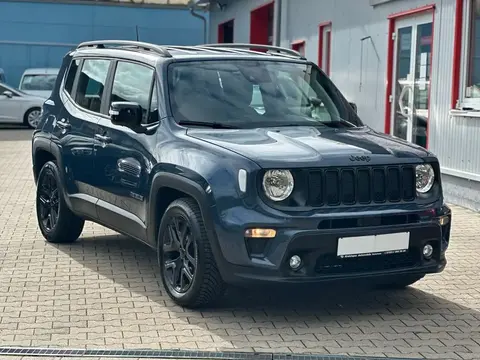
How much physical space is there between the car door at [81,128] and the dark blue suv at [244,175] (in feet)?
0.07

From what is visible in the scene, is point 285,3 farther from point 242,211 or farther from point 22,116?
point 242,211

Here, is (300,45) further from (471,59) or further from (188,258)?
(188,258)

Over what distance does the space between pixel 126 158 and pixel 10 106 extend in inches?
791

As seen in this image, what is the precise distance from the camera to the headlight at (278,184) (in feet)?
18.2

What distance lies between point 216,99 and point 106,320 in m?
1.84

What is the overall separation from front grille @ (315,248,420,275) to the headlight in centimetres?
47

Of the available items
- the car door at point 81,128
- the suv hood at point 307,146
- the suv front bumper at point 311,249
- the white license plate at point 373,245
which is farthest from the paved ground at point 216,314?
the suv hood at point 307,146

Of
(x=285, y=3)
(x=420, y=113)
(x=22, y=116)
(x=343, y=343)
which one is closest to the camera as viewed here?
(x=343, y=343)

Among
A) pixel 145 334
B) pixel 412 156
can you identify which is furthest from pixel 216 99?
pixel 145 334

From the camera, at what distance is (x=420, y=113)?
482 inches

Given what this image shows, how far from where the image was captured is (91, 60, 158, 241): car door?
657 cm

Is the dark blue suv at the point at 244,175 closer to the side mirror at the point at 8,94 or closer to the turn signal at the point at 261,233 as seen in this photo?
the turn signal at the point at 261,233

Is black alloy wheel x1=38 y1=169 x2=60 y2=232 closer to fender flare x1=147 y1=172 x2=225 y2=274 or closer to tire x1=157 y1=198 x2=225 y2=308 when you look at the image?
fender flare x1=147 y1=172 x2=225 y2=274

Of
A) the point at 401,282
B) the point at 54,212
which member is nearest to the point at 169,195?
the point at 401,282
